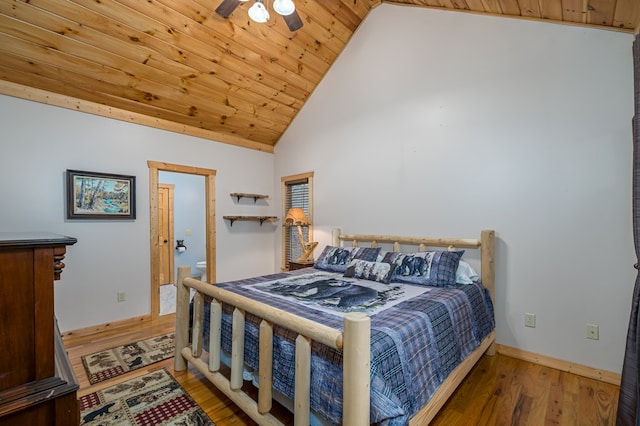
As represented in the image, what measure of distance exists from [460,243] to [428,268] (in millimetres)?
492

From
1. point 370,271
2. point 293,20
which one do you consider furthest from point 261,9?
point 370,271

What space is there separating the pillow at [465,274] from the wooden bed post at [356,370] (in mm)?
1838

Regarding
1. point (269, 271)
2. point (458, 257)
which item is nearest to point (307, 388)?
point (458, 257)

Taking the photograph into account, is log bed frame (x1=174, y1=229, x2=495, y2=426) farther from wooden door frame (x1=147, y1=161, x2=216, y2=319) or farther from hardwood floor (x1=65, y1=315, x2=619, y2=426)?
wooden door frame (x1=147, y1=161, x2=216, y2=319)

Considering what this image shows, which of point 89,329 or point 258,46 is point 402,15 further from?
point 89,329

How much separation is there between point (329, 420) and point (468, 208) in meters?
2.39

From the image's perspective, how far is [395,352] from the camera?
57.7 inches

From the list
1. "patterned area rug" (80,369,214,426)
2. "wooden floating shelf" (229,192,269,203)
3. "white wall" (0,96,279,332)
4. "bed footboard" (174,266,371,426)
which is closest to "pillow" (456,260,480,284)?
"bed footboard" (174,266,371,426)

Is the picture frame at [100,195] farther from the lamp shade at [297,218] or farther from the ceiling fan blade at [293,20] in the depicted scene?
the ceiling fan blade at [293,20]

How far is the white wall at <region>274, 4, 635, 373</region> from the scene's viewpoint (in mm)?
2314

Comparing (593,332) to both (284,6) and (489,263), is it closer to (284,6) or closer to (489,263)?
(489,263)

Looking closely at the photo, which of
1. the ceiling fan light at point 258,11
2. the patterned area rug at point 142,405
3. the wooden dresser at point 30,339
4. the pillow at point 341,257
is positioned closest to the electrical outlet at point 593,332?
the pillow at point 341,257

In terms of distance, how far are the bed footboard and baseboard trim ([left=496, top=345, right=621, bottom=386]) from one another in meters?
2.22

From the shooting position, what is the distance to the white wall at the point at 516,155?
2314 millimetres
